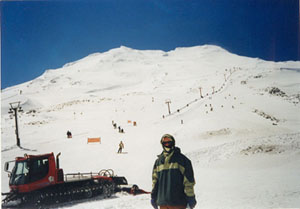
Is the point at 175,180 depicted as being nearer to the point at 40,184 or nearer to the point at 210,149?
the point at 40,184

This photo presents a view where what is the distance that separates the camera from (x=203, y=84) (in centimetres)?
6056

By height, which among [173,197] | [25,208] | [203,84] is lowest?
[25,208]

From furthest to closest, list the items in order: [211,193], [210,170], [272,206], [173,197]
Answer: [210,170]
[211,193]
[272,206]
[173,197]

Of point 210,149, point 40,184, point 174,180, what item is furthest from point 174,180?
point 210,149

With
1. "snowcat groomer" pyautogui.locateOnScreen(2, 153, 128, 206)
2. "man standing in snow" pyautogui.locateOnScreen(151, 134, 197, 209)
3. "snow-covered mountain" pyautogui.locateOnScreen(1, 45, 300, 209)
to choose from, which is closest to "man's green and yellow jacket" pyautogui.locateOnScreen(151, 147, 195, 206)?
"man standing in snow" pyautogui.locateOnScreen(151, 134, 197, 209)

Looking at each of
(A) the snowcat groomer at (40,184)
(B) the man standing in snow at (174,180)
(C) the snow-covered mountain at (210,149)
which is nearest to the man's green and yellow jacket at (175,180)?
(B) the man standing in snow at (174,180)

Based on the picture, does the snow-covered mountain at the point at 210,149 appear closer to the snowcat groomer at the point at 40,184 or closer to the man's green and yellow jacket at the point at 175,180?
the snowcat groomer at the point at 40,184

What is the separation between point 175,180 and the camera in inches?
157

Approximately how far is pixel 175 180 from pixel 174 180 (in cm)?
2

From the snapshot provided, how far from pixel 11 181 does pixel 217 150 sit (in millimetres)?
Result: 12283

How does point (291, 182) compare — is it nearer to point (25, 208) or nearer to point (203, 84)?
point (25, 208)

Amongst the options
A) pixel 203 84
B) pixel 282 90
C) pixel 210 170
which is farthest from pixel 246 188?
pixel 203 84

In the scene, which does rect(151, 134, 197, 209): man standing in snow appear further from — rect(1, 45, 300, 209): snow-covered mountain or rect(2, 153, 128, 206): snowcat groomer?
rect(2, 153, 128, 206): snowcat groomer

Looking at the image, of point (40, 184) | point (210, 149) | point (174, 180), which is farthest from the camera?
point (210, 149)
